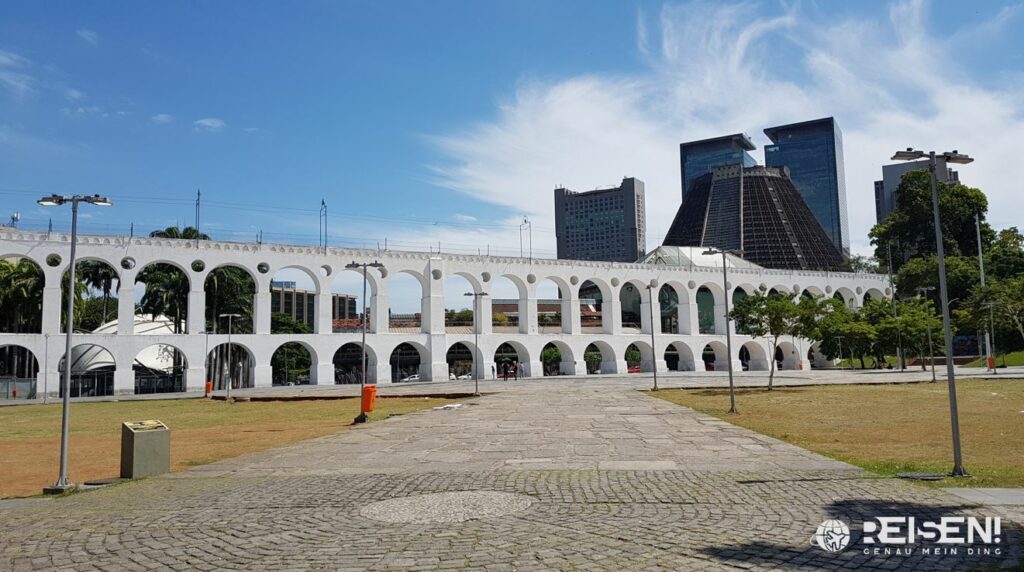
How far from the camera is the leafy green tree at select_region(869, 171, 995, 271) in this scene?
72625 mm

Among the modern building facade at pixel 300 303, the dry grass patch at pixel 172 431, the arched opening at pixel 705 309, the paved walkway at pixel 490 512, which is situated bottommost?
the dry grass patch at pixel 172 431

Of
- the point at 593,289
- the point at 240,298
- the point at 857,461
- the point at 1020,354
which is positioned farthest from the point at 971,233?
the point at 857,461

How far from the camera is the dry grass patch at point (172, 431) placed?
42.9 ft

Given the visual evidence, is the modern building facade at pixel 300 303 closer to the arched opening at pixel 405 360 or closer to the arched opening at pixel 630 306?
the arched opening at pixel 405 360

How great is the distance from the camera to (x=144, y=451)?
11508 millimetres

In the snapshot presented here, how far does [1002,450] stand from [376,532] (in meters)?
11.1

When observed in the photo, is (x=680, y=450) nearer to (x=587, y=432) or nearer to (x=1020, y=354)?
(x=587, y=432)

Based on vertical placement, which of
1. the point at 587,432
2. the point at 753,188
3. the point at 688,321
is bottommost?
the point at 587,432

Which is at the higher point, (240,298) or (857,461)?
(240,298)

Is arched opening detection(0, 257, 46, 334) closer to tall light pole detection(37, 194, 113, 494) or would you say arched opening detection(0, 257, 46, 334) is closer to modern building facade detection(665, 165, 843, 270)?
tall light pole detection(37, 194, 113, 494)

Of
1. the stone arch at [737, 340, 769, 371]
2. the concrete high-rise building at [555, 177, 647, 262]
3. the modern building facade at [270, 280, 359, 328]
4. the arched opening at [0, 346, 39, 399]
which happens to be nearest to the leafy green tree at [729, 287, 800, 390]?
the stone arch at [737, 340, 769, 371]

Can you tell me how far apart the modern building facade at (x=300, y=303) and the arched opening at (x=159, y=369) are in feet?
164

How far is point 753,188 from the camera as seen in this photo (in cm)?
10856

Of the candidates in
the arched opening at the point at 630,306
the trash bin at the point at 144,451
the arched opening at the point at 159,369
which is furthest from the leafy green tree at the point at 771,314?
the arched opening at the point at 630,306
